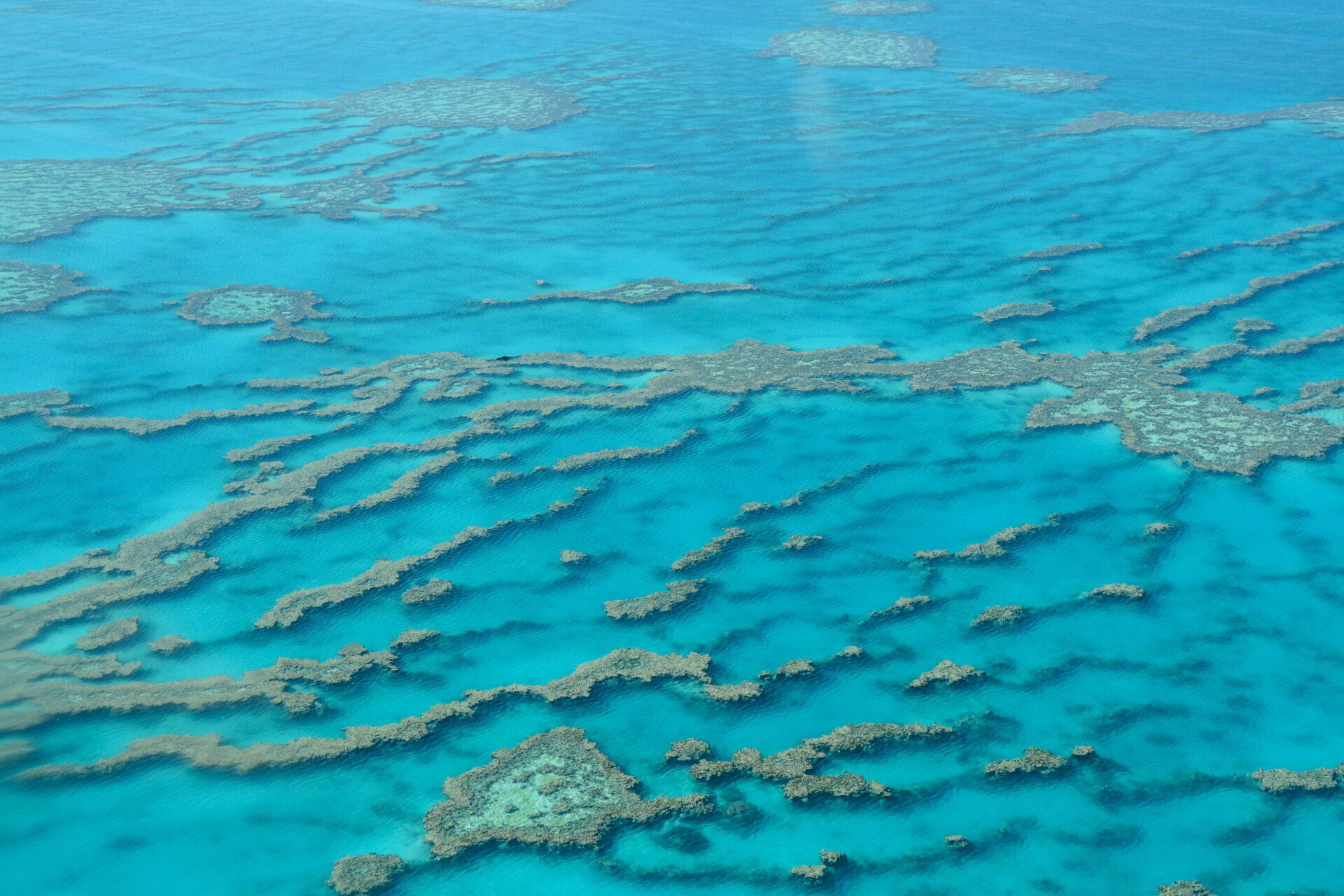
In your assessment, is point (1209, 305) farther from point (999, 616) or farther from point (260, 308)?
point (260, 308)

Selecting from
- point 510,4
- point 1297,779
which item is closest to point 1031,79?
point 510,4

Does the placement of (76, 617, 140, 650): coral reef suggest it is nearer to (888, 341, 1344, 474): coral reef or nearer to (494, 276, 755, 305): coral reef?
(494, 276, 755, 305): coral reef

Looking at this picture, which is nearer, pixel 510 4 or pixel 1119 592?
pixel 1119 592

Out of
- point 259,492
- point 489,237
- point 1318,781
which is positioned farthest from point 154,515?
point 1318,781

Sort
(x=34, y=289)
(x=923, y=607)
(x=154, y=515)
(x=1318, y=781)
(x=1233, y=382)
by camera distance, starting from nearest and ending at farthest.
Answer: (x=1318, y=781) → (x=923, y=607) → (x=154, y=515) → (x=1233, y=382) → (x=34, y=289)

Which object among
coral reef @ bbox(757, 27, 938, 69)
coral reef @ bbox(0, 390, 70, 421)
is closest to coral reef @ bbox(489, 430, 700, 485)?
coral reef @ bbox(0, 390, 70, 421)

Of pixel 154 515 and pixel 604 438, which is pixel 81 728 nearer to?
pixel 154 515

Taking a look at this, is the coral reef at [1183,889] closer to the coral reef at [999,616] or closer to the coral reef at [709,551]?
the coral reef at [999,616]
